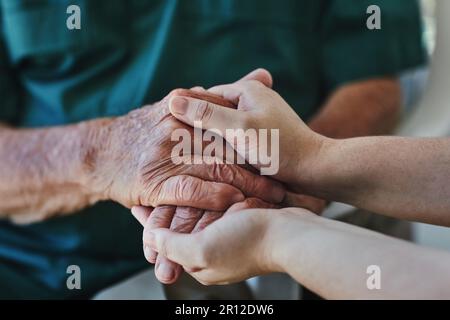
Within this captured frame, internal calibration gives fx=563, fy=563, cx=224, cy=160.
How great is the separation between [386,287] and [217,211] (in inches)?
6.3

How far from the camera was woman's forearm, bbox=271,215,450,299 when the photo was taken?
375mm

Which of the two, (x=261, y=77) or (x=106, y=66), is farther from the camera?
(x=106, y=66)

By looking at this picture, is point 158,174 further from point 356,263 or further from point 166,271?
point 356,263

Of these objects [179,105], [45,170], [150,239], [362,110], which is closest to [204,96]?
[179,105]

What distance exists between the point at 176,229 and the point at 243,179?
73 mm

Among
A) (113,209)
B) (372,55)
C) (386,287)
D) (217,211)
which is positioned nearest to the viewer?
(386,287)

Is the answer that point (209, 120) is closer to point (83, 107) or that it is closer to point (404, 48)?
point (83, 107)

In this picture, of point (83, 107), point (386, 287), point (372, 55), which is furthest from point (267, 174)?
point (372, 55)

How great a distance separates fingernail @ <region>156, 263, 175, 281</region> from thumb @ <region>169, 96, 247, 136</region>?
12cm

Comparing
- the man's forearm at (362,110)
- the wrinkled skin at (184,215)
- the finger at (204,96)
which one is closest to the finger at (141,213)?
the wrinkled skin at (184,215)

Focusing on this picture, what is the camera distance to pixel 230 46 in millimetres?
671

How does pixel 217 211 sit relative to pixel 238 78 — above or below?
below

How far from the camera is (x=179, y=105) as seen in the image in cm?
50

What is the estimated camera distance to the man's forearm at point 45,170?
61cm
